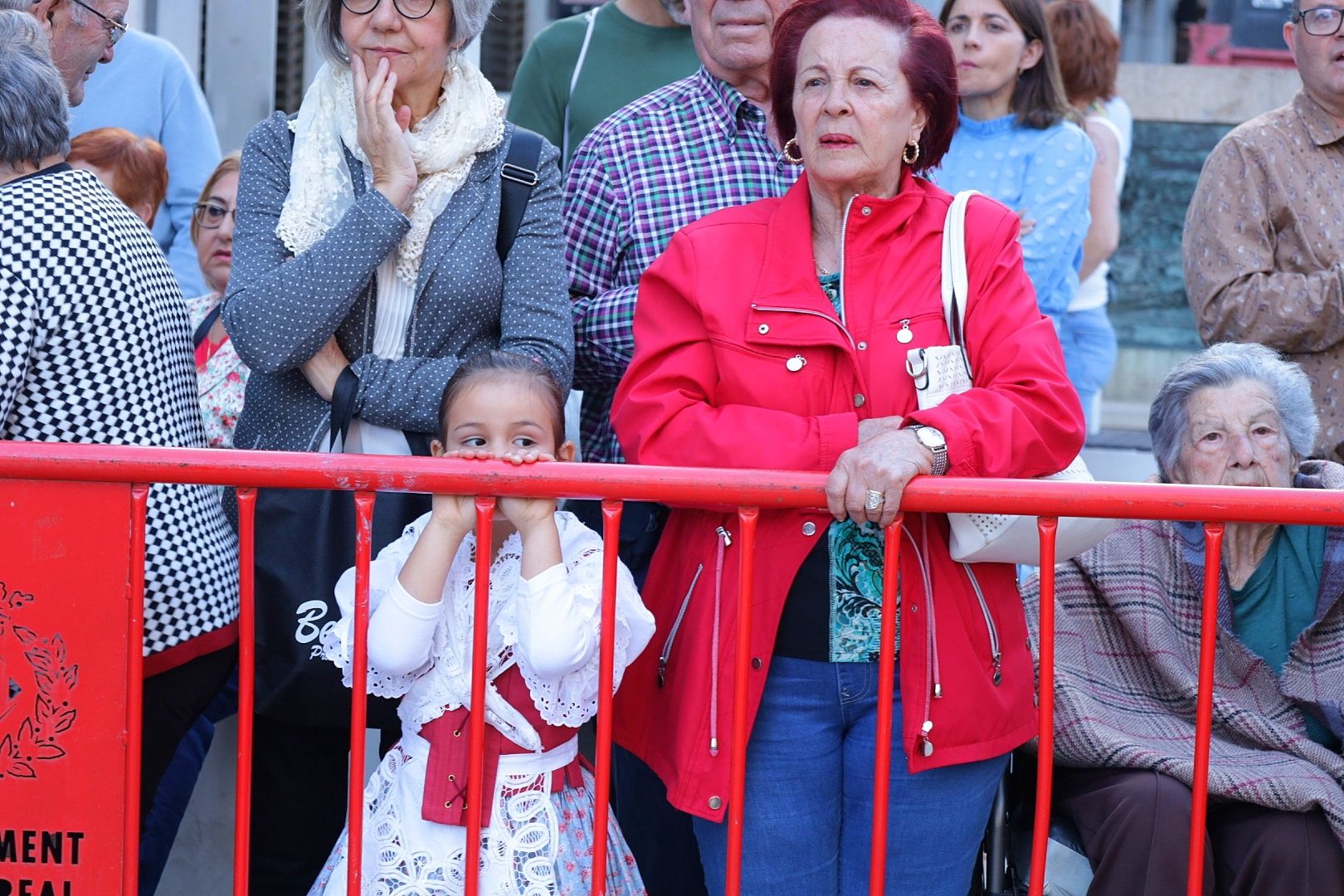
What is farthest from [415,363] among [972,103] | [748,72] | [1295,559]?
[972,103]

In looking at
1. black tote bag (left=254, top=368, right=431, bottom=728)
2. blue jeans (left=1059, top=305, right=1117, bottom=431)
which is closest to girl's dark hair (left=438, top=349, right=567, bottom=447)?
black tote bag (left=254, top=368, right=431, bottom=728)

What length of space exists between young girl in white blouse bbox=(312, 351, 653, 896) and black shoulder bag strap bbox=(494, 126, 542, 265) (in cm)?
41

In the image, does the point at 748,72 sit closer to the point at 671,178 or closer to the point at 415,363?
the point at 671,178

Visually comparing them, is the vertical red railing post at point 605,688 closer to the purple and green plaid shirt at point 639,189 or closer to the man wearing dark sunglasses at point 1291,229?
the purple and green plaid shirt at point 639,189

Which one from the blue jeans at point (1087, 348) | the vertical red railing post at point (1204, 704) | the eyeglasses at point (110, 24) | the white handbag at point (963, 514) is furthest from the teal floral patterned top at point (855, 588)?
the blue jeans at point (1087, 348)

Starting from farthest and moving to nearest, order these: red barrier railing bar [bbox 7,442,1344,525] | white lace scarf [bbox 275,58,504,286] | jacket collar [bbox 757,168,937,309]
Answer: white lace scarf [bbox 275,58,504,286]
jacket collar [bbox 757,168,937,309]
red barrier railing bar [bbox 7,442,1344,525]

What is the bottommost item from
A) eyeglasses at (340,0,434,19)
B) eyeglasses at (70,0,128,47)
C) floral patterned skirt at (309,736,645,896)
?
floral patterned skirt at (309,736,645,896)

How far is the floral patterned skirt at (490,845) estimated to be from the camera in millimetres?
2854

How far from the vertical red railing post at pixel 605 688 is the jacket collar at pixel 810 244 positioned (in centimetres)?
49

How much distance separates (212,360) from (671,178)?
1446 millimetres

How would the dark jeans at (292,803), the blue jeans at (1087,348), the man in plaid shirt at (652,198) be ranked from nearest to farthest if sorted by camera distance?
the dark jeans at (292,803), the man in plaid shirt at (652,198), the blue jeans at (1087,348)

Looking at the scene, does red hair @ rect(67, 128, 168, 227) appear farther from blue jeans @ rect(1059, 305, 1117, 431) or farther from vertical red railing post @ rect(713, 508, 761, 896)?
blue jeans @ rect(1059, 305, 1117, 431)

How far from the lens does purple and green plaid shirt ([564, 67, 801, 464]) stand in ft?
Answer: 11.8

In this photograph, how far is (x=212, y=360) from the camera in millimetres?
4348
